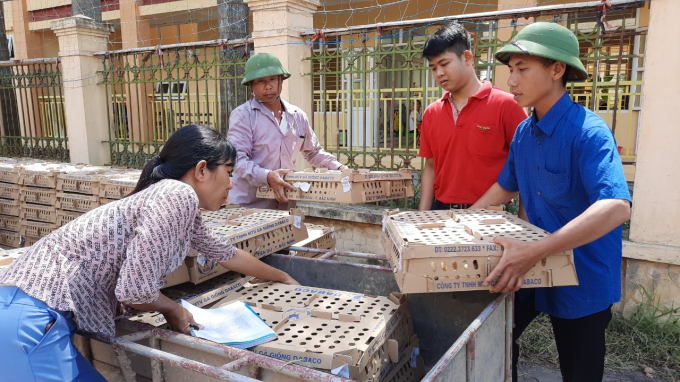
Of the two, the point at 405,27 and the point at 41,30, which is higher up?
the point at 41,30

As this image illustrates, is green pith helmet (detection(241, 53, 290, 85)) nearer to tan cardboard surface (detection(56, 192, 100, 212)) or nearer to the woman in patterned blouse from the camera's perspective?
the woman in patterned blouse

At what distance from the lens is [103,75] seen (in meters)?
7.51

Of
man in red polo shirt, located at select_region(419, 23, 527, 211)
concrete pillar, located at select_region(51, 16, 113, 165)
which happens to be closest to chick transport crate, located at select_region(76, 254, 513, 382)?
man in red polo shirt, located at select_region(419, 23, 527, 211)

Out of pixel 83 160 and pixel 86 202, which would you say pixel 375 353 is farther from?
pixel 83 160

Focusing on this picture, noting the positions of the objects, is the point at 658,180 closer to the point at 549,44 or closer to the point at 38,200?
the point at 549,44

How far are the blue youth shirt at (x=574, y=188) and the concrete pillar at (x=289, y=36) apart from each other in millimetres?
3740

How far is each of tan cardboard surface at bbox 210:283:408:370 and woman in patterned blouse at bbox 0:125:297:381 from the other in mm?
382

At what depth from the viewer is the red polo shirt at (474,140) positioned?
2.71m

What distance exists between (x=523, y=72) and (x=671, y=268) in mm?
2690

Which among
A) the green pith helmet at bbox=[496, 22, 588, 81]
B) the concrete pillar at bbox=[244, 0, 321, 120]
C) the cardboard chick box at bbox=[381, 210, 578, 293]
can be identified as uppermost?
the concrete pillar at bbox=[244, 0, 321, 120]

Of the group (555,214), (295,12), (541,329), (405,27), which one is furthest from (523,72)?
(295,12)

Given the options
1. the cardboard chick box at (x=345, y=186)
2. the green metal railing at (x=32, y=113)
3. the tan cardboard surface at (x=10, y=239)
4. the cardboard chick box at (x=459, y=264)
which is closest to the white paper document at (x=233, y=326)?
the cardboard chick box at (x=459, y=264)

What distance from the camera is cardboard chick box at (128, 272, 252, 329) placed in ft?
7.16

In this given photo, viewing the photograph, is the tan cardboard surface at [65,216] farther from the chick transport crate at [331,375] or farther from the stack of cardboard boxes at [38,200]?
the chick transport crate at [331,375]
